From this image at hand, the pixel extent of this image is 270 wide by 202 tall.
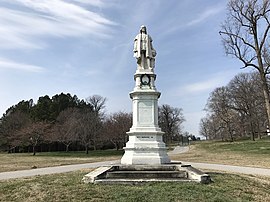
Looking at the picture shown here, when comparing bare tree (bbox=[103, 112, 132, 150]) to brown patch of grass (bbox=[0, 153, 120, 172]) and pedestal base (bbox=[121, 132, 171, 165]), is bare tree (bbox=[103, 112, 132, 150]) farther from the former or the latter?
pedestal base (bbox=[121, 132, 171, 165])

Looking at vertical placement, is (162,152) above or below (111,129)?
below

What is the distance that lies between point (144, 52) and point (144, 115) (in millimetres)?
3101

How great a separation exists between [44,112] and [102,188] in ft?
178

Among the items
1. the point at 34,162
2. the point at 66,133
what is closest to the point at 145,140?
the point at 34,162

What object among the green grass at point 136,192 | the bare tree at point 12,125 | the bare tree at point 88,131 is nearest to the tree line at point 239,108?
the bare tree at point 88,131

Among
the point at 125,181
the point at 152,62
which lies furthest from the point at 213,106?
the point at 125,181

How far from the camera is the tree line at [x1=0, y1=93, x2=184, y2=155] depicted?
46344mm

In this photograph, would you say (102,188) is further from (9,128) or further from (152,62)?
(9,128)

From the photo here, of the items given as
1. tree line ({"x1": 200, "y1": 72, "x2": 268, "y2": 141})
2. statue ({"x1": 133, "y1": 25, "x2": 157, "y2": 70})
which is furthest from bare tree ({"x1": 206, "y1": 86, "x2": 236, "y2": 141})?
statue ({"x1": 133, "y1": 25, "x2": 157, "y2": 70})

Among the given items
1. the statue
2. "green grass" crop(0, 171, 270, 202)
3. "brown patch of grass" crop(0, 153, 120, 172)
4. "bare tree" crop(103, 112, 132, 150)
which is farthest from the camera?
"bare tree" crop(103, 112, 132, 150)

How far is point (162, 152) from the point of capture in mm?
12156

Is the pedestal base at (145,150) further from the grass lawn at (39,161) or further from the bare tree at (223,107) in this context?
the bare tree at (223,107)

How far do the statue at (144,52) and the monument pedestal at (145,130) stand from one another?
1.39ft

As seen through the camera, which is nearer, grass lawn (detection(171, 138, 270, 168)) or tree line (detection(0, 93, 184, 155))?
grass lawn (detection(171, 138, 270, 168))
